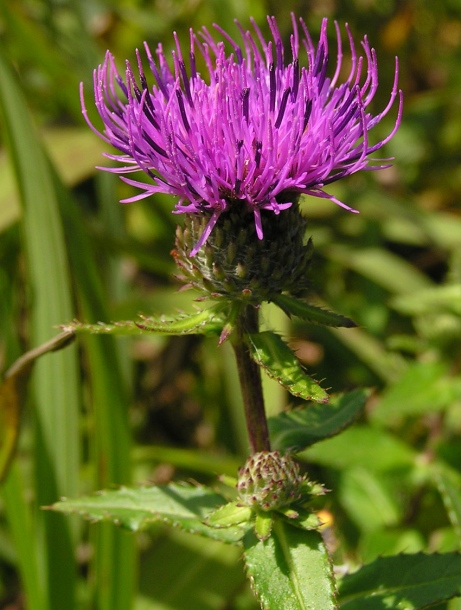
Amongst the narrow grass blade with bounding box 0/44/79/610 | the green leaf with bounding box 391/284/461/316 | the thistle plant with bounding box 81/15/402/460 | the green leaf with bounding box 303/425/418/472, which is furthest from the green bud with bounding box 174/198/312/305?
the green leaf with bounding box 303/425/418/472

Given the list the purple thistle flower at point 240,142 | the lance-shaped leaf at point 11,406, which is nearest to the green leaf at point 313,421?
the purple thistle flower at point 240,142

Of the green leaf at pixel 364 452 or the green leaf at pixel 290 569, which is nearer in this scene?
the green leaf at pixel 290 569

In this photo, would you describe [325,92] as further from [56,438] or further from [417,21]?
[417,21]

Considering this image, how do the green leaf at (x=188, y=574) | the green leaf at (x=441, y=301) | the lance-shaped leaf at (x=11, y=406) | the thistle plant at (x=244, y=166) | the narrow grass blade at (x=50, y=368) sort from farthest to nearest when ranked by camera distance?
1. the green leaf at (x=188, y=574)
2. the green leaf at (x=441, y=301)
3. the narrow grass blade at (x=50, y=368)
4. the lance-shaped leaf at (x=11, y=406)
5. the thistle plant at (x=244, y=166)

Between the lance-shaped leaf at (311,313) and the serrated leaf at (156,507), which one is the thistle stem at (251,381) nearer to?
the lance-shaped leaf at (311,313)

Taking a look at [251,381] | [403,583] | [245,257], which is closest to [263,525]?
[251,381]

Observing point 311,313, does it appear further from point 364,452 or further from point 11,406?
point 364,452

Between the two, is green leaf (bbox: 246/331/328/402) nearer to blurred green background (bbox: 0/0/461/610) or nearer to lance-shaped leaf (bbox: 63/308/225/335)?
lance-shaped leaf (bbox: 63/308/225/335)

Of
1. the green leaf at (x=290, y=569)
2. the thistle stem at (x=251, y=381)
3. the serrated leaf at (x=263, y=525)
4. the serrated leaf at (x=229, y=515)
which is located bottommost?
the green leaf at (x=290, y=569)
